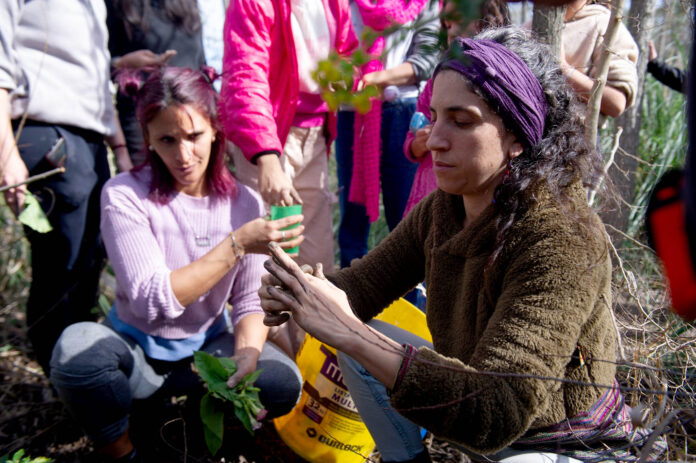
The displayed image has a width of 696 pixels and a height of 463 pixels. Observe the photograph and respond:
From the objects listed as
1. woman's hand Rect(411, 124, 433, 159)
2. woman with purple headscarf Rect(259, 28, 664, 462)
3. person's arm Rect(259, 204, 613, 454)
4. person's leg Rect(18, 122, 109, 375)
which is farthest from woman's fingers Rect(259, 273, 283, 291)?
person's leg Rect(18, 122, 109, 375)

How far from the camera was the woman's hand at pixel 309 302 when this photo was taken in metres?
1.25

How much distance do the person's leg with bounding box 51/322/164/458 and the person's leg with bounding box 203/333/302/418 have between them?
35 cm

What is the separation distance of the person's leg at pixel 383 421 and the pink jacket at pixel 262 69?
3.03 feet

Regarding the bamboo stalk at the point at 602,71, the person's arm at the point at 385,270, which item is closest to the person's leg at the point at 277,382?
the person's arm at the point at 385,270

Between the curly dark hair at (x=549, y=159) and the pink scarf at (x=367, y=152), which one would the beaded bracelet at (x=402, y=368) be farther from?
the pink scarf at (x=367, y=152)

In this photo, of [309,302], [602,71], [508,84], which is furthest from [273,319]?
[602,71]

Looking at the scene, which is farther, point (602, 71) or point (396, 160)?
point (396, 160)

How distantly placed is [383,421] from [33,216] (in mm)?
1442

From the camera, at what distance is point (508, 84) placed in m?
1.25

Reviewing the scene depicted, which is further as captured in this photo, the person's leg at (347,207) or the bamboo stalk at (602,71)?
the person's leg at (347,207)

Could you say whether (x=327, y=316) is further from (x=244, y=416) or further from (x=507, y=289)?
(x=244, y=416)

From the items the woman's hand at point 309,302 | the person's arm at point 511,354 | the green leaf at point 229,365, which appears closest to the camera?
the person's arm at point 511,354

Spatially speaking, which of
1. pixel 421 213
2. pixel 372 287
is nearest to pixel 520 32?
pixel 421 213

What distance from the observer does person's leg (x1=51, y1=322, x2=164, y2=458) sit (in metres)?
1.80
